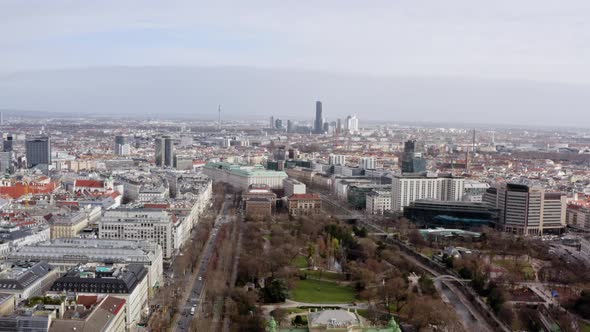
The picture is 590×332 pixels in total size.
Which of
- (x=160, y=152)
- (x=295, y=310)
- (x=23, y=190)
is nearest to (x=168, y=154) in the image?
(x=160, y=152)

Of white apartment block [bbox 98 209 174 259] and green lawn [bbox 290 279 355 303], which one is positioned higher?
white apartment block [bbox 98 209 174 259]

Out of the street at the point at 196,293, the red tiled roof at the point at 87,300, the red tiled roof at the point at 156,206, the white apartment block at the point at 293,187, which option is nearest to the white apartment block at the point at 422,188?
the white apartment block at the point at 293,187

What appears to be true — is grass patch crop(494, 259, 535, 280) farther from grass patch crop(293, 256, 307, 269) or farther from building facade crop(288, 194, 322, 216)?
building facade crop(288, 194, 322, 216)

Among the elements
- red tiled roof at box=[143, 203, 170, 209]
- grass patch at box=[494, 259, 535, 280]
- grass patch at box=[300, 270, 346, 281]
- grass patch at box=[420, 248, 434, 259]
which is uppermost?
red tiled roof at box=[143, 203, 170, 209]

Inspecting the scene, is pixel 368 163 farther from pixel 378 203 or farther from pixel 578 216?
pixel 578 216

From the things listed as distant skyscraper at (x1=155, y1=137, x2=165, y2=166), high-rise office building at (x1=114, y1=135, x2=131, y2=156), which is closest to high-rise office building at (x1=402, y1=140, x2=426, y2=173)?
distant skyscraper at (x1=155, y1=137, x2=165, y2=166)

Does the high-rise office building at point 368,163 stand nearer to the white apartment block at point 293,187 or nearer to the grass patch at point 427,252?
the white apartment block at point 293,187
